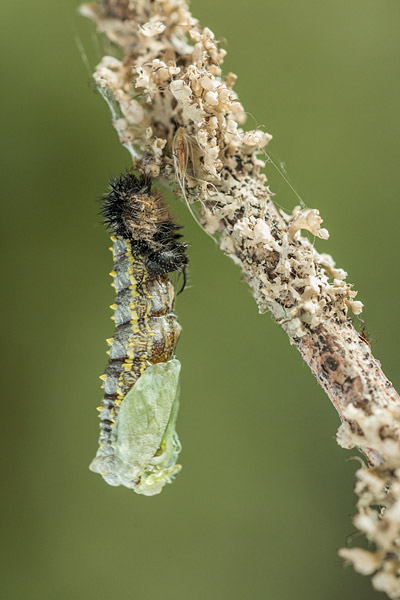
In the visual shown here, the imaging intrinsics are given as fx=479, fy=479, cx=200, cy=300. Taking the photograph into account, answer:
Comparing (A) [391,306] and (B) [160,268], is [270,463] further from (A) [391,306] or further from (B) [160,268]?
(B) [160,268]

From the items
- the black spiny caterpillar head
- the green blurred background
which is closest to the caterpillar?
the black spiny caterpillar head

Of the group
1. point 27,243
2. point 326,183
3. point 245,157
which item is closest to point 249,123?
point 326,183

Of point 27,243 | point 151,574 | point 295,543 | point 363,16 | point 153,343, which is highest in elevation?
point 363,16

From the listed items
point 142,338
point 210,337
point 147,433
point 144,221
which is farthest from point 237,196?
point 210,337

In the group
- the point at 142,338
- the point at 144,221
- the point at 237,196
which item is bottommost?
the point at 142,338

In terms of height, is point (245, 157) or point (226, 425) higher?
point (245, 157)

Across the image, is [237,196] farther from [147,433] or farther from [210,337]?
[210,337]

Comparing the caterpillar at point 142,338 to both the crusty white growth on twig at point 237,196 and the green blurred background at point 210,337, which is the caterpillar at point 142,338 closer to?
the crusty white growth on twig at point 237,196
